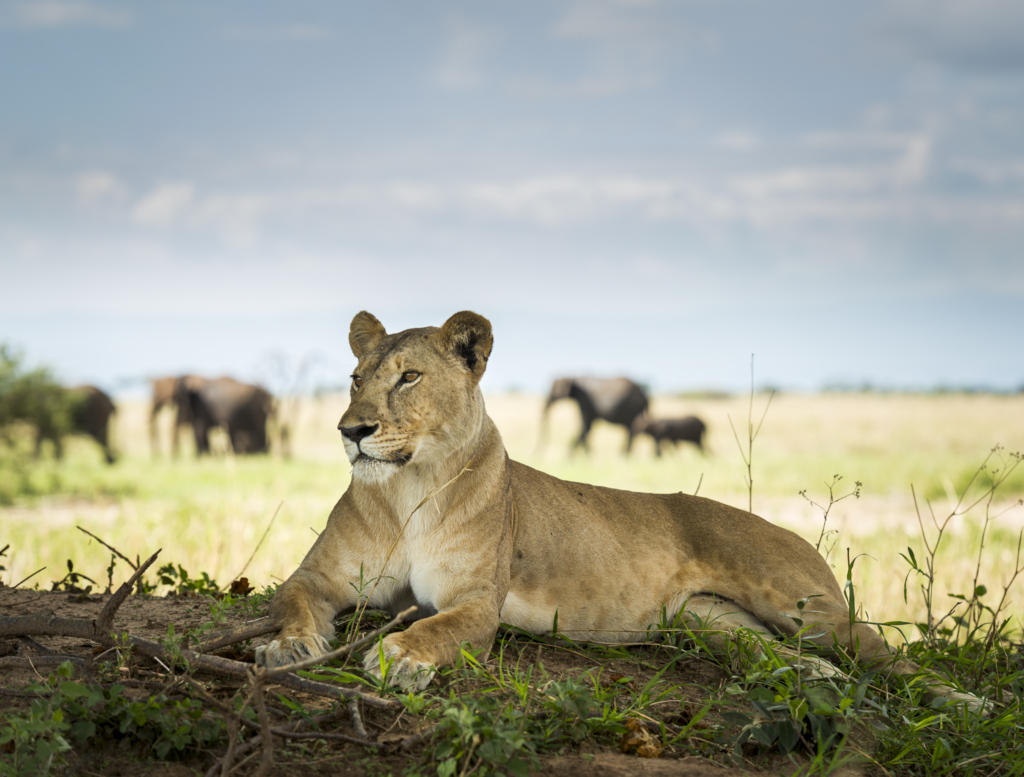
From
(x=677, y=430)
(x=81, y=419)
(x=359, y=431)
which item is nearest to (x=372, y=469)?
(x=359, y=431)

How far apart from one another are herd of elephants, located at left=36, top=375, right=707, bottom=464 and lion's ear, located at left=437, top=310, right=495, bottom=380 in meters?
23.4

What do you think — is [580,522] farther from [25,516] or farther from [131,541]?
[25,516]

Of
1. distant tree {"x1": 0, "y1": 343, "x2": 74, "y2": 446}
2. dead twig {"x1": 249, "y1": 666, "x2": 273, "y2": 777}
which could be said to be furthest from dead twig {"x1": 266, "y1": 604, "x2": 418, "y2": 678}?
distant tree {"x1": 0, "y1": 343, "x2": 74, "y2": 446}

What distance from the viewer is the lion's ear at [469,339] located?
412 cm

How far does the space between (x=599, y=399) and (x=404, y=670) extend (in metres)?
24.5

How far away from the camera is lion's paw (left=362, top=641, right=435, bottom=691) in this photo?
131 inches

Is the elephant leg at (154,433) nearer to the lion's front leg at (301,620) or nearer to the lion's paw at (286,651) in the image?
the lion's front leg at (301,620)

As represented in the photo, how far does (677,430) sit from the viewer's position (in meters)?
27.1

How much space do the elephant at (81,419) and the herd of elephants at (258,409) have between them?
96.9 inches

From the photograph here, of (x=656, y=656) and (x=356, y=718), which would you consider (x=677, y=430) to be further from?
(x=356, y=718)

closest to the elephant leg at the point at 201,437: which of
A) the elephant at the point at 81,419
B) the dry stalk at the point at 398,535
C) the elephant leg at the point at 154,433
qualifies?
the elephant leg at the point at 154,433

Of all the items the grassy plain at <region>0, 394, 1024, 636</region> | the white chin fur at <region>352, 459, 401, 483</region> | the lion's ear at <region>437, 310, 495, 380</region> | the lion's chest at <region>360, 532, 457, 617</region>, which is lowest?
the grassy plain at <region>0, 394, 1024, 636</region>

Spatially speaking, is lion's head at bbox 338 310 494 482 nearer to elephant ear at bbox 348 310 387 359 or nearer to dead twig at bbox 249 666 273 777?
elephant ear at bbox 348 310 387 359

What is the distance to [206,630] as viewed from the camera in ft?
14.1
